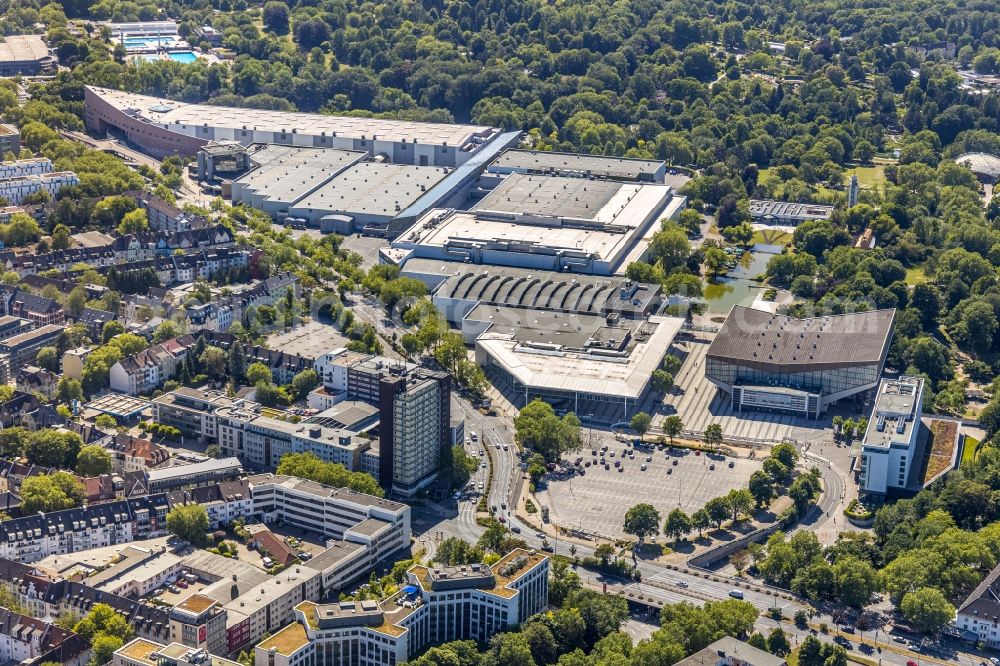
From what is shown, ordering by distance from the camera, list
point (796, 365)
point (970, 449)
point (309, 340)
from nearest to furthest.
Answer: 1. point (970, 449)
2. point (796, 365)
3. point (309, 340)

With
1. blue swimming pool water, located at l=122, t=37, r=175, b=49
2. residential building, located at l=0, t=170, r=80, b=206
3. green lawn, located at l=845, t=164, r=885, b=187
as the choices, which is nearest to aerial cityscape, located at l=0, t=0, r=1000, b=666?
residential building, located at l=0, t=170, r=80, b=206

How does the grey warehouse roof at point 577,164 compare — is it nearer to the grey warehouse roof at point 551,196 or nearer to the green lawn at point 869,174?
the grey warehouse roof at point 551,196

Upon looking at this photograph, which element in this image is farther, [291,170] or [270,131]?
[270,131]

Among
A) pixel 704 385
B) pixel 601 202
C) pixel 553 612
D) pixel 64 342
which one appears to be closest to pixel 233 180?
pixel 601 202

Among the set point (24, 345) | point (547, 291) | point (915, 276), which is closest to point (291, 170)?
point (547, 291)

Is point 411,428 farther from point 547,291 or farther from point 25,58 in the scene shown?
point 25,58

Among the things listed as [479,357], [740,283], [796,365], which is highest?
[796,365]
